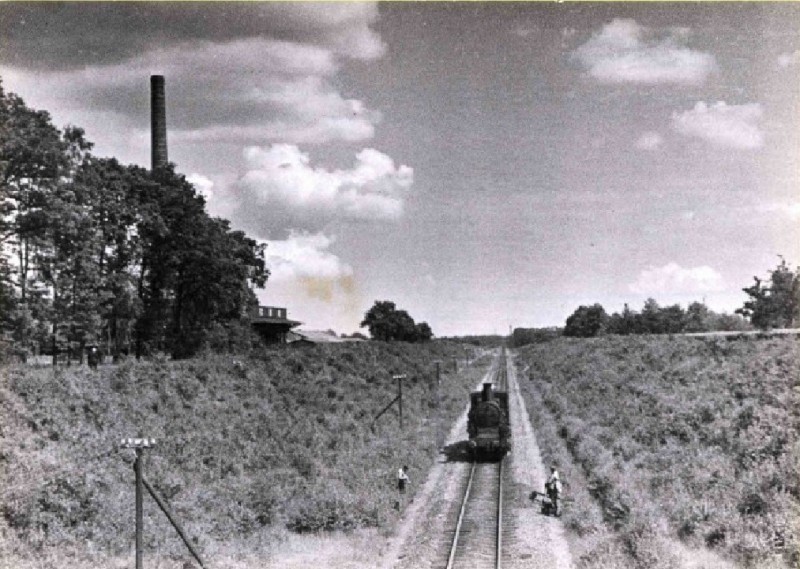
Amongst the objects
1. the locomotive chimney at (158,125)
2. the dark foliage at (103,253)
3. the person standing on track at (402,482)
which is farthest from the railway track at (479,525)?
the locomotive chimney at (158,125)

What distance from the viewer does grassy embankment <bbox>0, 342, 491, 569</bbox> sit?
45.4 ft

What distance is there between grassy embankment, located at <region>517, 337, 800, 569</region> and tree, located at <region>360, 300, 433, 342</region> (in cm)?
7312

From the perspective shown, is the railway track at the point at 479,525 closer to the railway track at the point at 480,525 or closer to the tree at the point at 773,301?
the railway track at the point at 480,525

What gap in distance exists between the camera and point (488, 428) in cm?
2689

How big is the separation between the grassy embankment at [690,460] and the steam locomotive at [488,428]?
223 centimetres

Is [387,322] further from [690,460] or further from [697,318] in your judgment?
[690,460]

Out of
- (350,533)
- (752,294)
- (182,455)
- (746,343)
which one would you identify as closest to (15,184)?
(182,455)

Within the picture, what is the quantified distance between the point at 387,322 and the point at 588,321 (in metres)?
46.5

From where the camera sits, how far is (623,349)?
56.8 metres

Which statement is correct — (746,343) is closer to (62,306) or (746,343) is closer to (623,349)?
(623,349)

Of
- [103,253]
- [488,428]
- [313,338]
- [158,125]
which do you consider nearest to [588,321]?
[313,338]

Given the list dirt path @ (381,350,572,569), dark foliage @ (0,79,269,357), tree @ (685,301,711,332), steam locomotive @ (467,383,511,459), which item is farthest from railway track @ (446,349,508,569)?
tree @ (685,301,711,332)

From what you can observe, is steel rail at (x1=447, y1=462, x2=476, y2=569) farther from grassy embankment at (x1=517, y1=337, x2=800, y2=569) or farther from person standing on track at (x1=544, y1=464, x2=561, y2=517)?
grassy embankment at (x1=517, y1=337, x2=800, y2=569)

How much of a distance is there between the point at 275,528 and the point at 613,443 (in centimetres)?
1499
